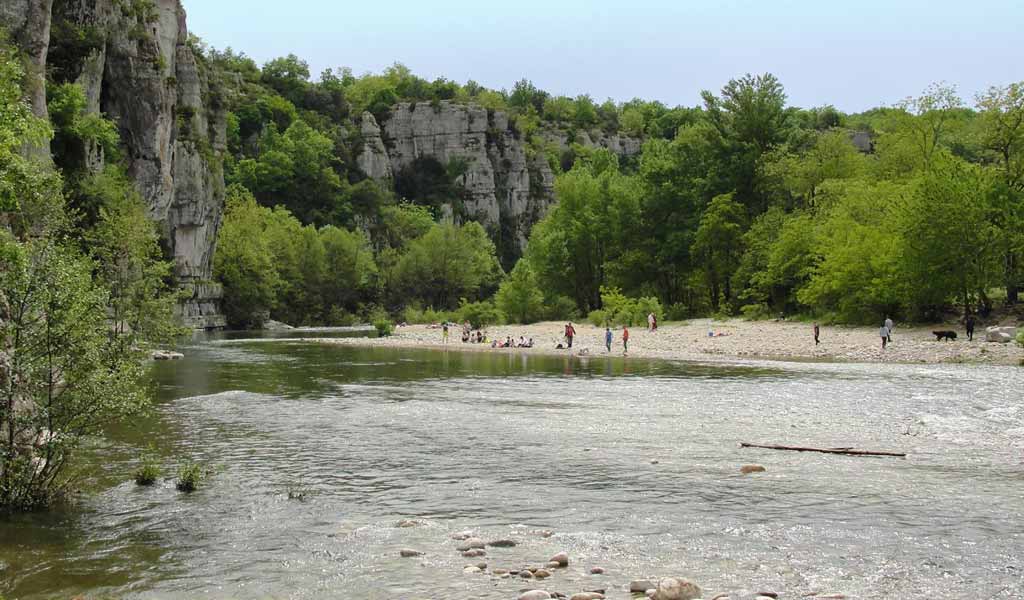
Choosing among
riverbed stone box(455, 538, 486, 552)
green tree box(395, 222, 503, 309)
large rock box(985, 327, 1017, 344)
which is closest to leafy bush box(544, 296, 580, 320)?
green tree box(395, 222, 503, 309)

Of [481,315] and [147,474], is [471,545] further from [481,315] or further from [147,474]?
[481,315]

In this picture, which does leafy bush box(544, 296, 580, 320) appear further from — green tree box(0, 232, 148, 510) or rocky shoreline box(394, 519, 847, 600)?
rocky shoreline box(394, 519, 847, 600)

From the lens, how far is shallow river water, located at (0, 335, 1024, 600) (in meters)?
8.52

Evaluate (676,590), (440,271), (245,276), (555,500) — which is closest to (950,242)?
(555,500)

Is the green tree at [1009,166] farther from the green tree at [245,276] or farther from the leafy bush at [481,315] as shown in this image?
the green tree at [245,276]

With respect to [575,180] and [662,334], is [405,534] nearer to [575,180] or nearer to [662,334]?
[662,334]

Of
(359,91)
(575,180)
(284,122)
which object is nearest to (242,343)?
(575,180)

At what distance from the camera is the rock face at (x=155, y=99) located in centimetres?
5156

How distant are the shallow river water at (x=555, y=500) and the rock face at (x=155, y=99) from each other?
2108cm

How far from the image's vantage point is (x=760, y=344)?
43531mm

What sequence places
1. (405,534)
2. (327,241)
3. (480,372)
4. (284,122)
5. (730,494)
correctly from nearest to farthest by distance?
(405,534), (730,494), (480,372), (327,241), (284,122)

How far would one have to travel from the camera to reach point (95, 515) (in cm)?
1116

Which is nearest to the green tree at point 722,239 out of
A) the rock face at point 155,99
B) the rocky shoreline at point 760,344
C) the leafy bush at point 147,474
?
the rocky shoreline at point 760,344

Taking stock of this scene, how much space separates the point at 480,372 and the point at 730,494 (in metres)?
23.4
